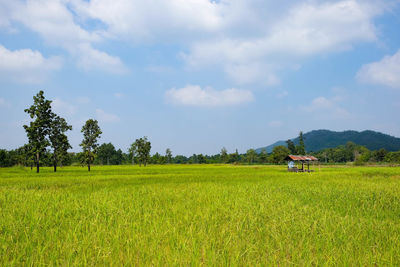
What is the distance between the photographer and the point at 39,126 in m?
34.9

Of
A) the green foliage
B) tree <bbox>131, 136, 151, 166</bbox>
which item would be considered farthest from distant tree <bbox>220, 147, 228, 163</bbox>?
tree <bbox>131, 136, 151, 166</bbox>

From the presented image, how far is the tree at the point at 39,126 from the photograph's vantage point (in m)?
34.3

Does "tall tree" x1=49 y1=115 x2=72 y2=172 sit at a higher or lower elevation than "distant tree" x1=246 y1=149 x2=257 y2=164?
higher

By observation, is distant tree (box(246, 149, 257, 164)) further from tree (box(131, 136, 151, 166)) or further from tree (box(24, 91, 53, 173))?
tree (box(24, 91, 53, 173))

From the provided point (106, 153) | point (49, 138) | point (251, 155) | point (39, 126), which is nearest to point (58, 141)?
Answer: point (49, 138)

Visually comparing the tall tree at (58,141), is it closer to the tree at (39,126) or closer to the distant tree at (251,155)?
the tree at (39,126)

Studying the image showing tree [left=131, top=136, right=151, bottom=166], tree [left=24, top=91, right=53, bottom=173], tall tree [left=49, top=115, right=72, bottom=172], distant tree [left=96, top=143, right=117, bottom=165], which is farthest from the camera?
distant tree [left=96, top=143, right=117, bottom=165]

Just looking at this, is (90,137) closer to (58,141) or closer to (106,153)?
(58,141)

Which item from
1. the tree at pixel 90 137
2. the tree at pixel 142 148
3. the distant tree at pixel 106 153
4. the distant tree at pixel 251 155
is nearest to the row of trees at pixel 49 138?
the tree at pixel 90 137

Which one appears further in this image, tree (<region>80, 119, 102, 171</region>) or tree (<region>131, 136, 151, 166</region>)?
tree (<region>131, 136, 151, 166</region>)

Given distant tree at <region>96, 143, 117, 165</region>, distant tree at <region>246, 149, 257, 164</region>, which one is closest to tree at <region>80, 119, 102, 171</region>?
distant tree at <region>96, 143, 117, 165</region>

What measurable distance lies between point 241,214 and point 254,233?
4.19 feet

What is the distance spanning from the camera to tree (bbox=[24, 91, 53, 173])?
3428 centimetres

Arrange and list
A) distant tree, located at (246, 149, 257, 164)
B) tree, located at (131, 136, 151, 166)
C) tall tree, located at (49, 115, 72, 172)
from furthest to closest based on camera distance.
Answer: distant tree, located at (246, 149, 257, 164) → tree, located at (131, 136, 151, 166) → tall tree, located at (49, 115, 72, 172)
